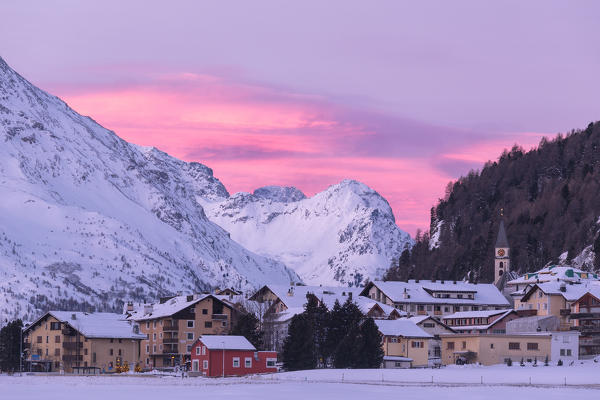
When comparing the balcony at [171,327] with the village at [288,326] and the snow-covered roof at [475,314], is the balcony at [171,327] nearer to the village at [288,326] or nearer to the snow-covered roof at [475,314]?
the village at [288,326]

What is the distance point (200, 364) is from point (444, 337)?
141 feet

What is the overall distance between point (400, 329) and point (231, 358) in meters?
31.3

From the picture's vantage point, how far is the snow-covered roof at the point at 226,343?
438ft

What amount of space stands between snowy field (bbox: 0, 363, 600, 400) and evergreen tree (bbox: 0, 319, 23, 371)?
30.6m

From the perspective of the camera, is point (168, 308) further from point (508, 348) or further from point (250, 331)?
point (508, 348)

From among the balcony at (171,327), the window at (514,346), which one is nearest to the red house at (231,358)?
the balcony at (171,327)

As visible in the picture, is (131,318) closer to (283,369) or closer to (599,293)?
(283,369)

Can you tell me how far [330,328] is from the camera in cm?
13762

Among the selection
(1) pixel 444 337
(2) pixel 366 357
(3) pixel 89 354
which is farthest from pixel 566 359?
(3) pixel 89 354

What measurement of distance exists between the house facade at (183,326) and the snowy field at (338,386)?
1430 inches

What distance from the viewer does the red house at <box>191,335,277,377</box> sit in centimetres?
13338

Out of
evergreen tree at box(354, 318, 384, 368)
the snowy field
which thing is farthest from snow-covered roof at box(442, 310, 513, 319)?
evergreen tree at box(354, 318, 384, 368)

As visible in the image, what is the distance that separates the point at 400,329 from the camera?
15600 centimetres

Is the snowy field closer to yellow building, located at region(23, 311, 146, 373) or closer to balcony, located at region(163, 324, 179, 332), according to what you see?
yellow building, located at region(23, 311, 146, 373)
